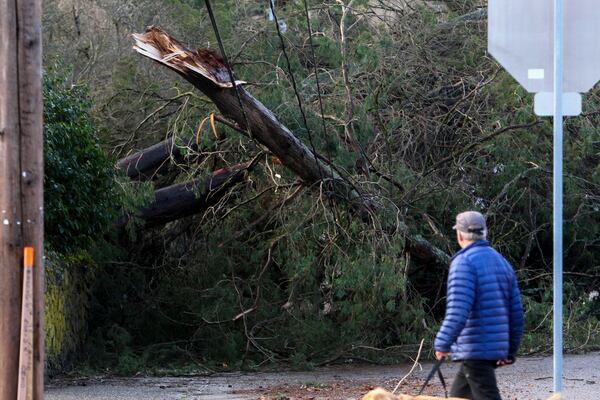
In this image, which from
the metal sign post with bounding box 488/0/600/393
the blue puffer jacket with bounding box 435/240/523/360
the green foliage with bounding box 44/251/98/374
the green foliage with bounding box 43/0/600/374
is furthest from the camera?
the green foliage with bounding box 43/0/600/374

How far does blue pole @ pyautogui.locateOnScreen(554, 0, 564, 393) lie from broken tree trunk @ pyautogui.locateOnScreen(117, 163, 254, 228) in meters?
6.45

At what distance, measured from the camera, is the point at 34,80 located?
20.5 feet

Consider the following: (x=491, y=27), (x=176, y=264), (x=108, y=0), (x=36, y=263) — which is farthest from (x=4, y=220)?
(x=108, y=0)

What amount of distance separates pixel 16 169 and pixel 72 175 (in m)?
3.92

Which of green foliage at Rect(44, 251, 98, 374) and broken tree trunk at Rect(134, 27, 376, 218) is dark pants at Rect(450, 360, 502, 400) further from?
green foliage at Rect(44, 251, 98, 374)

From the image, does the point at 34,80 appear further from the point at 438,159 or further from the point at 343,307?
the point at 438,159

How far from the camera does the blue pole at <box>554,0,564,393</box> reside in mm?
6316

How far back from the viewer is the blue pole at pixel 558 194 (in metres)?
6.32

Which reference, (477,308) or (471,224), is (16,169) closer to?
(471,224)

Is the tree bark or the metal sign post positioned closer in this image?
the metal sign post

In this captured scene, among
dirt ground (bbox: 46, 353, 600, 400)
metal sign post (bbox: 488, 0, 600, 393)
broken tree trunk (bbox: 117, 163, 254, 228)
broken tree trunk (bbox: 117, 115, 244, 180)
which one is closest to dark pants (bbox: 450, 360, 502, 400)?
metal sign post (bbox: 488, 0, 600, 393)

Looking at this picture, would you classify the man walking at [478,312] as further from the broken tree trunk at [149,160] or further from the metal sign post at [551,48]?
the broken tree trunk at [149,160]

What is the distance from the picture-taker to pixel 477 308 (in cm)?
613

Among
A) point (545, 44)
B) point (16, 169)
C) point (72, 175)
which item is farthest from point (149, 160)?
point (545, 44)
